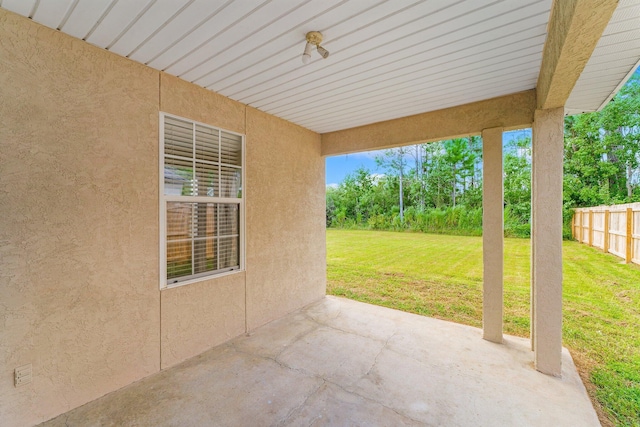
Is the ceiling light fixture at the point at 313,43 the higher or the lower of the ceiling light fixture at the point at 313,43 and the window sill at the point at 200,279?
the higher

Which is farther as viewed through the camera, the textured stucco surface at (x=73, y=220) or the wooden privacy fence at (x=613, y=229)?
the wooden privacy fence at (x=613, y=229)

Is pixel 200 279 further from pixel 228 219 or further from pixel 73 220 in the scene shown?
pixel 73 220

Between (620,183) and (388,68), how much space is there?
11.9 m

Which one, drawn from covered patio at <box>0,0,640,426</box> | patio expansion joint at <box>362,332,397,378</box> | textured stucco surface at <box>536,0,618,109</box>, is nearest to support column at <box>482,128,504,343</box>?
covered patio at <box>0,0,640,426</box>

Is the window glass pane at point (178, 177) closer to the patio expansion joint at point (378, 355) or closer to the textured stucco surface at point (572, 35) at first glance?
the patio expansion joint at point (378, 355)

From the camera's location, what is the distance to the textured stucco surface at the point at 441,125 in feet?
9.68

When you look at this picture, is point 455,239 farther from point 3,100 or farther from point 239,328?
point 3,100

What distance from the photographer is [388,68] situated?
94.0 inches

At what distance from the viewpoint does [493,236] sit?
3131mm

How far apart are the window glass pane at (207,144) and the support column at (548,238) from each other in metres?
3.49

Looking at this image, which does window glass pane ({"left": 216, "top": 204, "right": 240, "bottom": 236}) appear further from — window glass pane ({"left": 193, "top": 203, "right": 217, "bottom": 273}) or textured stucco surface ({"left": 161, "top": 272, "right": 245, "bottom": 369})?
textured stucco surface ({"left": 161, "top": 272, "right": 245, "bottom": 369})

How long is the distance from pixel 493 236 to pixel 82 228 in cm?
426

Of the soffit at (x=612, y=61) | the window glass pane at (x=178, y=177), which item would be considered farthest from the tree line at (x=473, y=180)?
the window glass pane at (x=178, y=177)

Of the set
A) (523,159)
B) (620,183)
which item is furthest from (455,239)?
(523,159)
